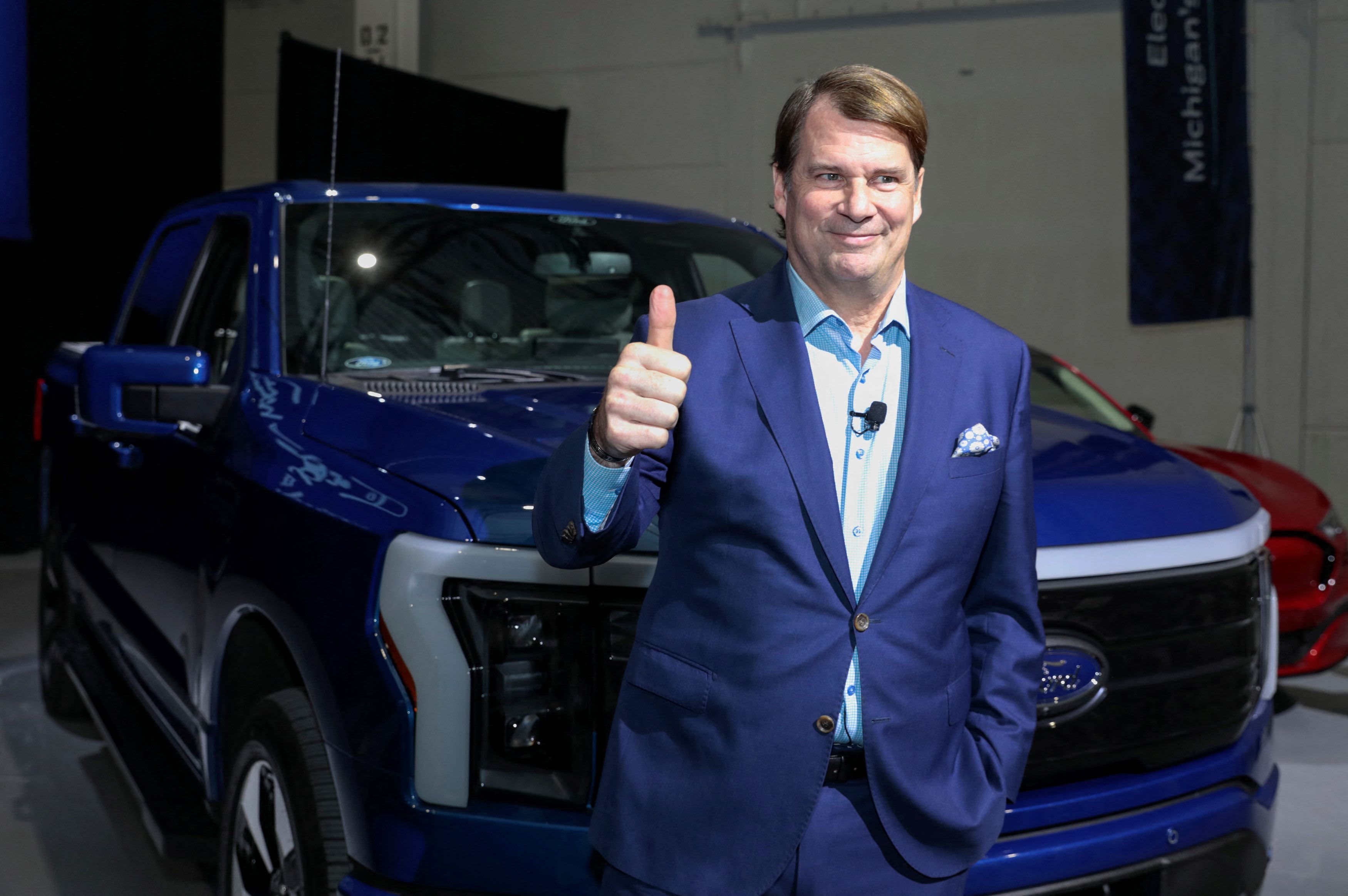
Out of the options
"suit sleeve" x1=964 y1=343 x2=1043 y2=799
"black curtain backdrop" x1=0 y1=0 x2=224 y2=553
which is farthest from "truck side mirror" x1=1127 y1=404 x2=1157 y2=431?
"black curtain backdrop" x1=0 y1=0 x2=224 y2=553

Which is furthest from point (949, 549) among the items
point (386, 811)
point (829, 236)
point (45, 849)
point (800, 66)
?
point (800, 66)

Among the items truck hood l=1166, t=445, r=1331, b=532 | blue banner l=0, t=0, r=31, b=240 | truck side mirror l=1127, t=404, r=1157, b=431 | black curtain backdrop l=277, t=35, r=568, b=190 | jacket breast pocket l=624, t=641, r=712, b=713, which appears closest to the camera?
jacket breast pocket l=624, t=641, r=712, b=713

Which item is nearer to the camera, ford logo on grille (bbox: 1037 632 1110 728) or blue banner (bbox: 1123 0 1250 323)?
ford logo on grille (bbox: 1037 632 1110 728)

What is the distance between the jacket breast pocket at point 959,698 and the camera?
1477 mm

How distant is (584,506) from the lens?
1367mm

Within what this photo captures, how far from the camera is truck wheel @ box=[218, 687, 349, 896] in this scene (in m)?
1.95

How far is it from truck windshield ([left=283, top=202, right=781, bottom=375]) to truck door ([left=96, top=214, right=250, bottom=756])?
17 cm

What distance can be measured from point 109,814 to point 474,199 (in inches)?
83.0

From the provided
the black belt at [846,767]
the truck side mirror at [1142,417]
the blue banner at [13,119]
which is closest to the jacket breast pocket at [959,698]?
the black belt at [846,767]

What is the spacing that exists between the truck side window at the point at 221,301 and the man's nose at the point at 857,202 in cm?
170

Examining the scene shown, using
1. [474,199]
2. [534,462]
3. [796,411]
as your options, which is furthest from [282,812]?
[474,199]

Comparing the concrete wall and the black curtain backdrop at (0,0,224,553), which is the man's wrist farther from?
the concrete wall

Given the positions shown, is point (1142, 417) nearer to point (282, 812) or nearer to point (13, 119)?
point (282, 812)

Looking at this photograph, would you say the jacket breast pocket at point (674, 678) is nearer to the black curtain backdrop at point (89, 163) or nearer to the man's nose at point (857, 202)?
the man's nose at point (857, 202)
